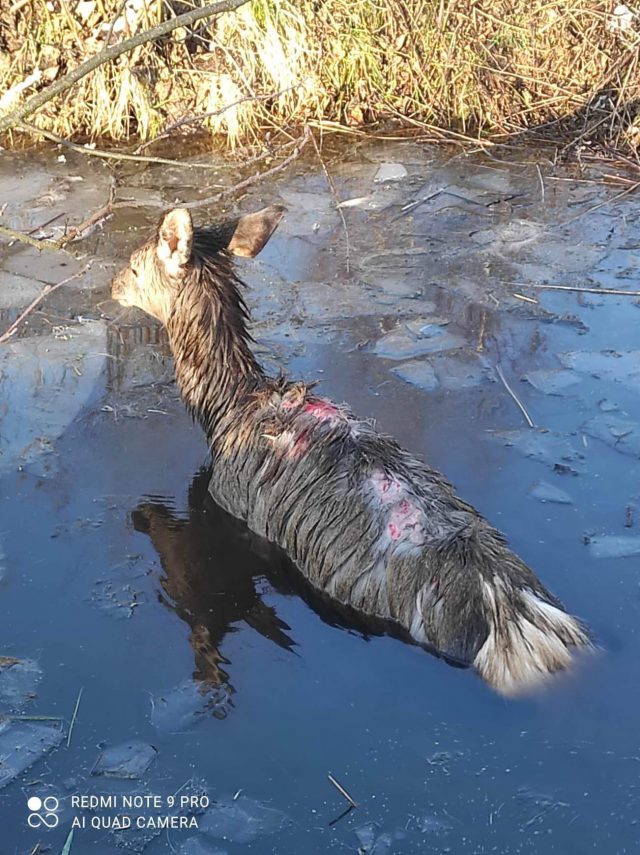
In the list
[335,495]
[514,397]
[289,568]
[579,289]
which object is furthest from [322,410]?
[579,289]

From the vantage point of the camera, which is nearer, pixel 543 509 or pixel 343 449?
Result: pixel 343 449

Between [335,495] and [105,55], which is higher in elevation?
[105,55]

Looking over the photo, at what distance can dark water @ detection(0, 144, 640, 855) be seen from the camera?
12.3 ft

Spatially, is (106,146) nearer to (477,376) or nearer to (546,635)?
(477,376)

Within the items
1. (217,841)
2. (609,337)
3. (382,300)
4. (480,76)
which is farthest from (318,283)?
(217,841)

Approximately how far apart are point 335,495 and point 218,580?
67 cm

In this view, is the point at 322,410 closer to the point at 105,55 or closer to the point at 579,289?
the point at 105,55

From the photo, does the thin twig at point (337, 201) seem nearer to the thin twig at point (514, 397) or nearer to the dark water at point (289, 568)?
the dark water at point (289, 568)

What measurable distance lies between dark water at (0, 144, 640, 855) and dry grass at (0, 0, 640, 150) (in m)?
1.20

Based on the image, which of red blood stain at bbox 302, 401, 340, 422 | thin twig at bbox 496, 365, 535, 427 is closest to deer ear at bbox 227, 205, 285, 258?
red blood stain at bbox 302, 401, 340, 422

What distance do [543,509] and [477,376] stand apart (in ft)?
4.08

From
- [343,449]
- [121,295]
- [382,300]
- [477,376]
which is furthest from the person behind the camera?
[382,300]

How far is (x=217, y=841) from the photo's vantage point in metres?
3.64

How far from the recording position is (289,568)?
16.3 feet
